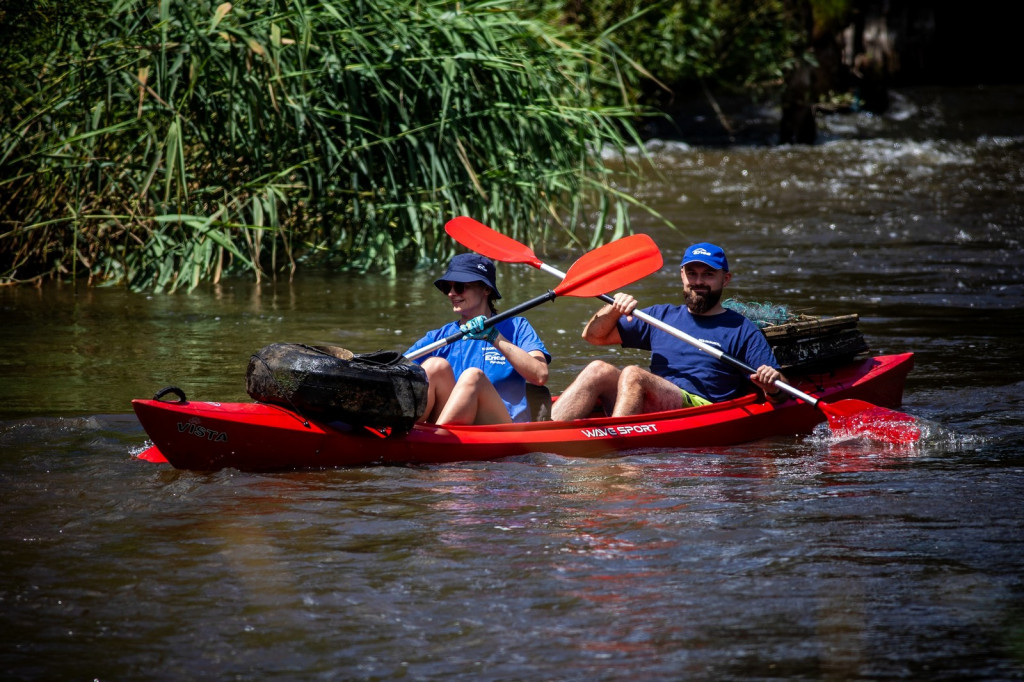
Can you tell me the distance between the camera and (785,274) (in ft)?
29.9

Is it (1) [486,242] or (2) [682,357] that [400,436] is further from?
(1) [486,242]

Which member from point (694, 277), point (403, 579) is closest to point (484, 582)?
point (403, 579)

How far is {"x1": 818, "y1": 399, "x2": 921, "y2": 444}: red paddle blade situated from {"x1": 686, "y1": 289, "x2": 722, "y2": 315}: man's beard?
631 mm

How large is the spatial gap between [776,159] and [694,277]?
10.3 meters

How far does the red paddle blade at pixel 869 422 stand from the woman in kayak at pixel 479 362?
1.33 meters

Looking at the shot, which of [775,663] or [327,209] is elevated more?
[327,209]

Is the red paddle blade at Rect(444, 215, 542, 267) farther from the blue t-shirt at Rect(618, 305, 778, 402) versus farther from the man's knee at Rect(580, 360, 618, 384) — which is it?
the man's knee at Rect(580, 360, 618, 384)

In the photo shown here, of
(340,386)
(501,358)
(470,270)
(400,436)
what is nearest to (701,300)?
(501,358)

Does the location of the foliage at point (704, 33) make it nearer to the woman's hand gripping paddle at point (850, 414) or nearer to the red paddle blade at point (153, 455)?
the woman's hand gripping paddle at point (850, 414)

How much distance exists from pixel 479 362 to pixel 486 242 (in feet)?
3.76

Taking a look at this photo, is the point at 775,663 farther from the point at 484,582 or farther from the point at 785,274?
the point at 785,274

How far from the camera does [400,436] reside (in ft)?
14.4

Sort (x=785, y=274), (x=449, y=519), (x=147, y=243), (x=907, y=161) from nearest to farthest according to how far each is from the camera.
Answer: (x=449, y=519) < (x=147, y=243) < (x=785, y=274) < (x=907, y=161)

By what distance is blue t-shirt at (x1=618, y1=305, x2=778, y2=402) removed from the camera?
16.2 ft
